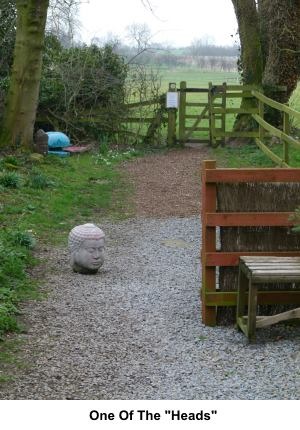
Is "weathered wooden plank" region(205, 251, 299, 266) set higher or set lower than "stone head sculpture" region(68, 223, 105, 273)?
higher

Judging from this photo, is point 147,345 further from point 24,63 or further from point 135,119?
point 135,119

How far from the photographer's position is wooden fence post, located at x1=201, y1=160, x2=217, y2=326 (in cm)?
669

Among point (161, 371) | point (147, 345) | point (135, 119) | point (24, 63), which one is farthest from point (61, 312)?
point (135, 119)

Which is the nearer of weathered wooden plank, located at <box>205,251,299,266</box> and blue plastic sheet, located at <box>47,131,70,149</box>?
weathered wooden plank, located at <box>205,251,299,266</box>

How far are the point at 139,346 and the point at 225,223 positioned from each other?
1261 mm

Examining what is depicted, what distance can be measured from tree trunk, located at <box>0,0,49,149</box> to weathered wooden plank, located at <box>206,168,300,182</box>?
442 inches

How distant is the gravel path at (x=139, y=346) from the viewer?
526 cm

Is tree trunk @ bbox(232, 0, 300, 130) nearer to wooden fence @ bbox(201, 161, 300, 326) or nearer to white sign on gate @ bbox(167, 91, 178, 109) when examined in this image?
white sign on gate @ bbox(167, 91, 178, 109)

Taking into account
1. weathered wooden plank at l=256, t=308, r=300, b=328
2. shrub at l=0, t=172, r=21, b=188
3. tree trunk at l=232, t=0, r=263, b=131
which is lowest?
shrub at l=0, t=172, r=21, b=188

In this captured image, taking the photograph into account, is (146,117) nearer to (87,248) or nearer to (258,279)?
(87,248)

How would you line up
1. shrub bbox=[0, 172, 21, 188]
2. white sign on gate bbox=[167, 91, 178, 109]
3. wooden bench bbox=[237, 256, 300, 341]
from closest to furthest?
wooden bench bbox=[237, 256, 300, 341], shrub bbox=[0, 172, 21, 188], white sign on gate bbox=[167, 91, 178, 109]

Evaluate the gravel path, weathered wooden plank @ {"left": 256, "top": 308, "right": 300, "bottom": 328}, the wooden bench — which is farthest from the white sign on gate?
weathered wooden plank @ {"left": 256, "top": 308, "right": 300, "bottom": 328}

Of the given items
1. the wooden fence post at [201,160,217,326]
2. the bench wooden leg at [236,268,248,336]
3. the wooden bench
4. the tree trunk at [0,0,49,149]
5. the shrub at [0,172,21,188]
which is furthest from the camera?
the tree trunk at [0,0,49,149]

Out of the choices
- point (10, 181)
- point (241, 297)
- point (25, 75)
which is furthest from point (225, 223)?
point (25, 75)
